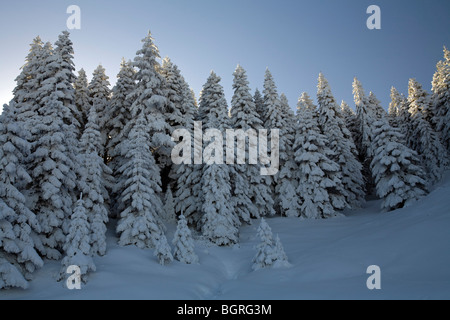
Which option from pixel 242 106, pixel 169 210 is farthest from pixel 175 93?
pixel 169 210

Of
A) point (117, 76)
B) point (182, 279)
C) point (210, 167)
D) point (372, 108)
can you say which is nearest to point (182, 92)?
point (117, 76)

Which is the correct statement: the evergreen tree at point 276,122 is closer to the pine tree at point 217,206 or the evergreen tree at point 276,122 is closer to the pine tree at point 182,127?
the pine tree at point 217,206

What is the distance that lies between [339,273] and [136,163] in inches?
595

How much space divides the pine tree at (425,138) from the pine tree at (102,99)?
4067 centimetres

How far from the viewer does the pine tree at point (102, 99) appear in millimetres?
29500

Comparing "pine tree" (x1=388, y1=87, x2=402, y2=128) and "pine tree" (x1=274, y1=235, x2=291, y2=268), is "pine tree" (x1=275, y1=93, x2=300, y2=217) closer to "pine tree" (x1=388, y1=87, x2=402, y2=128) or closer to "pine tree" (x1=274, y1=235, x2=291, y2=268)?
"pine tree" (x1=274, y1=235, x2=291, y2=268)

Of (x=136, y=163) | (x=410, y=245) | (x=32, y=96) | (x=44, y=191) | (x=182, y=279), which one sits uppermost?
(x=32, y=96)

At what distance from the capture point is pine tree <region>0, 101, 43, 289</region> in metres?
10.6

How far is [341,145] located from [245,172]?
14248 mm

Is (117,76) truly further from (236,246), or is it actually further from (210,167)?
(236,246)

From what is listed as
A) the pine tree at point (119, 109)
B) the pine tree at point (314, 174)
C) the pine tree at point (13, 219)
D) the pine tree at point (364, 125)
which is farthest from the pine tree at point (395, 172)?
the pine tree at point (13, 219)

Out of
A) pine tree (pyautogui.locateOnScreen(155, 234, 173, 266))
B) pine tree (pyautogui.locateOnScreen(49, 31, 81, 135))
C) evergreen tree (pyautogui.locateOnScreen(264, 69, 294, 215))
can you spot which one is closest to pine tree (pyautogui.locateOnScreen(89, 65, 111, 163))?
pine tree (pyautogui.locateOnScreen(49, 31, 81, 135))

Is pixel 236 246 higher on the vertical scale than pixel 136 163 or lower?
lower

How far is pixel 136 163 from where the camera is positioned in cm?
1958
